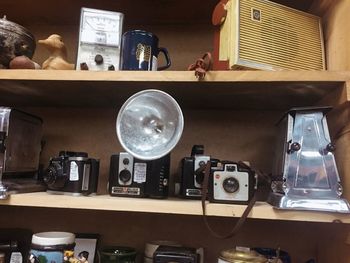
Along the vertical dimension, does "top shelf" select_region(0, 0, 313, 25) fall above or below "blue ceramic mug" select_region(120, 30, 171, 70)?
above

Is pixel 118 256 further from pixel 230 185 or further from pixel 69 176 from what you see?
pixel 230 185

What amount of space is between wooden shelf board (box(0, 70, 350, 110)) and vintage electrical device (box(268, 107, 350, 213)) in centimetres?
7

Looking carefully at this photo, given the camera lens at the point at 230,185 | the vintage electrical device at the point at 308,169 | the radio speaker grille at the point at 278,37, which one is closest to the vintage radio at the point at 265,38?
the radio speaker grille at the point at 278,37

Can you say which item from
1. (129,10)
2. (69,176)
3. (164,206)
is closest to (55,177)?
(69,176)

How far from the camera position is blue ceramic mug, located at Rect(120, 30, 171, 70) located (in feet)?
2.85

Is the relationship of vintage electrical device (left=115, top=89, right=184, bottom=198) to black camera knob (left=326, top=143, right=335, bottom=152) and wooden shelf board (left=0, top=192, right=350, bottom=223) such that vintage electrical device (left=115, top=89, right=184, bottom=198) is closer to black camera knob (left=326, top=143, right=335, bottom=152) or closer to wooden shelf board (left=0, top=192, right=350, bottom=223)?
wooden shelf board (left=0, top=192, right=350, bottom=223)

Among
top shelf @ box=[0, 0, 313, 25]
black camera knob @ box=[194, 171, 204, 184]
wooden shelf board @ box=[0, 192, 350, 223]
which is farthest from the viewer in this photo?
top shelf @ box=[0, 0, 313, 25]

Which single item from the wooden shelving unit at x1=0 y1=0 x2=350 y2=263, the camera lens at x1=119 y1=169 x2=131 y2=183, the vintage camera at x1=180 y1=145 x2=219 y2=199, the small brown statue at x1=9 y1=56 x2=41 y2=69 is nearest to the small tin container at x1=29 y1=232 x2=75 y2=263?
the wooden shelving unit at x1=0 y1=0 x2=350 y2=263

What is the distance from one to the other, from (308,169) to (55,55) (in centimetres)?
70

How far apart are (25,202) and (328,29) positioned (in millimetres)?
846

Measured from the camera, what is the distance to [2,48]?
2.96 ft

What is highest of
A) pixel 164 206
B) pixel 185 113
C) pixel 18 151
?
pixel 185 113

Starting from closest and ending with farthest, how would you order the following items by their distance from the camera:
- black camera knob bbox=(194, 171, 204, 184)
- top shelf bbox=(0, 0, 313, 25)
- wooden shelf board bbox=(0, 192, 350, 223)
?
wooden shelf board bbox=(0, 192, 350, 223) < black camera knob bbox=(194, 171, 204, 184) < top shelf bbox=(0, 0, 313, 25)

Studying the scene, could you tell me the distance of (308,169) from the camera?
0.76m
